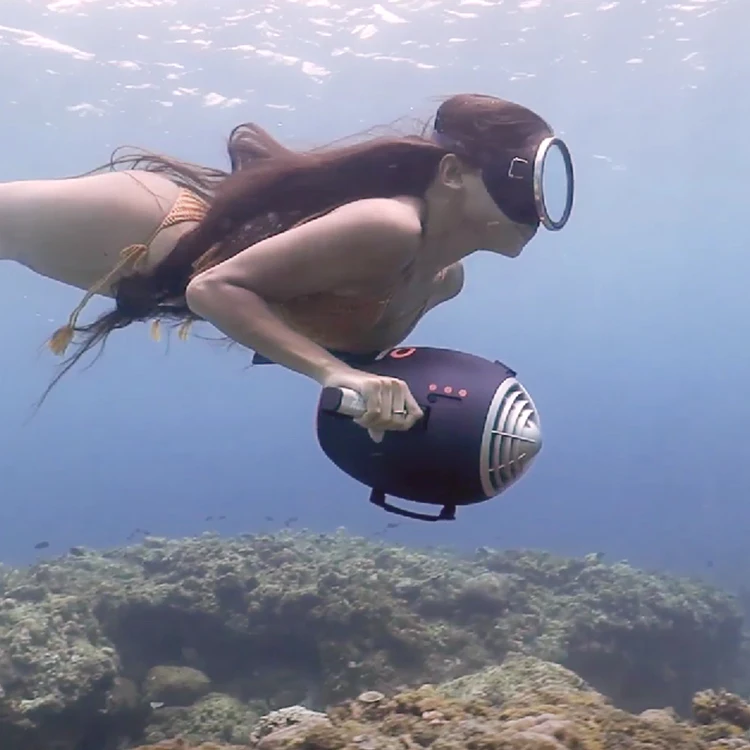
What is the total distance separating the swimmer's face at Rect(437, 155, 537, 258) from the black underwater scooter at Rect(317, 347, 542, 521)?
0.49 m

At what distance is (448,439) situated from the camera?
2.53 m

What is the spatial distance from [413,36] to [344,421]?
838 inches

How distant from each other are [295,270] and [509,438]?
2.92 feet

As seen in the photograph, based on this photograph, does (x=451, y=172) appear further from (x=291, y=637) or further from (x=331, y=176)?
(x=291, y=637)

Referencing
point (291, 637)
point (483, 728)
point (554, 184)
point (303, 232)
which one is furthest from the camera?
point (291, 637)

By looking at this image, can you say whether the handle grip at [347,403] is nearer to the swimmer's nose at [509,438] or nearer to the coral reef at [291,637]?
the swimmer's nose at [509,438]

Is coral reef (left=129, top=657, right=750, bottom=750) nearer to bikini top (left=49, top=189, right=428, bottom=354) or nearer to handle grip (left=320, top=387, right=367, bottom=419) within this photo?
bikini top (left=49, top=189, right=428, bottom=354)

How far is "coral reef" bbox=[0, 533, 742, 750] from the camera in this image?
7414 millimetres

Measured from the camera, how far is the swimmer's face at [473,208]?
279 centimetres

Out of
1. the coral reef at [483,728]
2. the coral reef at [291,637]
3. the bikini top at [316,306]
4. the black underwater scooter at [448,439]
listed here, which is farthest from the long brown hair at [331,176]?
the coral reef at [291,637]

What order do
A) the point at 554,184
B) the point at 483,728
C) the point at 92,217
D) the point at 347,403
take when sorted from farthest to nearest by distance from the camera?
1. the point at 483,728
2. the point at 92,217
3. the point at 554,184
4. the point at 347,403

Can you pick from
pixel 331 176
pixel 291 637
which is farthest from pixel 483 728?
pixel 291 637

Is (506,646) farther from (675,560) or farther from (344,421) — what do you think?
(675,560)

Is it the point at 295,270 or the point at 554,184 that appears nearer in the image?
the point at 295,270
